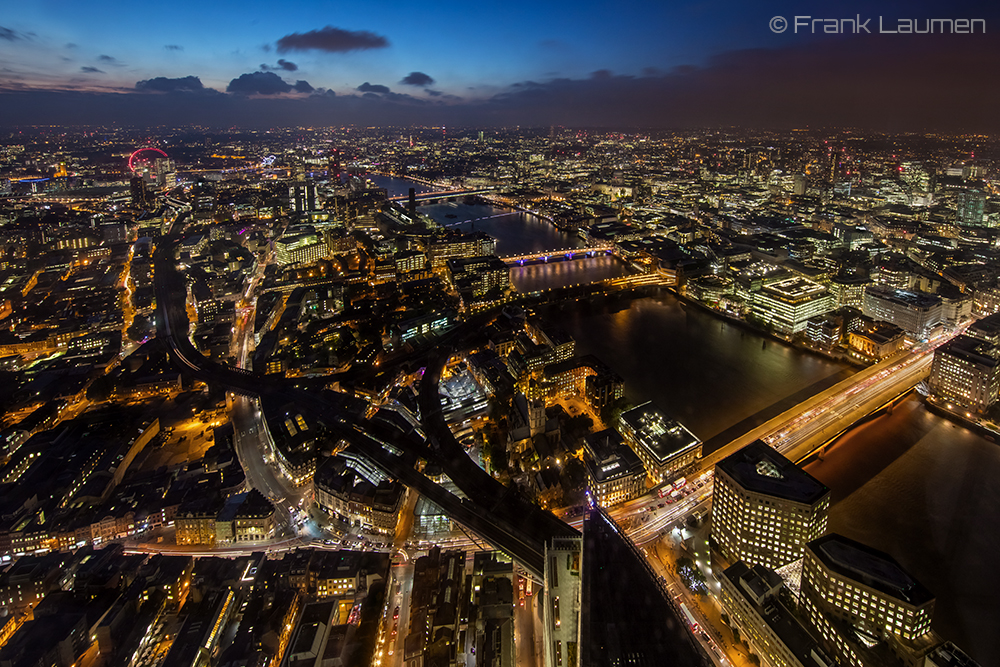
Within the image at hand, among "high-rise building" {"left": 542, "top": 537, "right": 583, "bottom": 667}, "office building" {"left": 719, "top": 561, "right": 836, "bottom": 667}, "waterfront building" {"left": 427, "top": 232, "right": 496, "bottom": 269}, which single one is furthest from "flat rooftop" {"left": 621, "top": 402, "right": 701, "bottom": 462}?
"waterfront building" {"left": 427, "top": 232, "right": 496, "bottom": 269}

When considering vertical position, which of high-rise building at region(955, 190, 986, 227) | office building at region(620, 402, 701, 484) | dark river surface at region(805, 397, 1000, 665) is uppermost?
high-rise building at region(955, 190, 986, 227)

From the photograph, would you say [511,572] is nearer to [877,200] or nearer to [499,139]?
[877,200]

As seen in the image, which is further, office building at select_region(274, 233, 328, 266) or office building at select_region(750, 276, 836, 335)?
office building at select_region(274, 233, 328, 266)

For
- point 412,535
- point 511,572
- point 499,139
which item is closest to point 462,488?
point 412,535

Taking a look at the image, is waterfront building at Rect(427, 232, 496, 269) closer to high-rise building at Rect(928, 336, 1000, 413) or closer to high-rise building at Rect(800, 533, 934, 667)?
high-rise building at Rect(928, 336, 1000, 413)

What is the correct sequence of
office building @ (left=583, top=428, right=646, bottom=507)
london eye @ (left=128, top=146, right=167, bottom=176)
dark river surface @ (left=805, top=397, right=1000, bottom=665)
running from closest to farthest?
dark river surface @ (left=805, top=397, right=1000, bottom=665)
office building @ (left=583, top=428, right=646, bottom=507)
london eye @ (left=128, top=146, right=167, bottom=176)

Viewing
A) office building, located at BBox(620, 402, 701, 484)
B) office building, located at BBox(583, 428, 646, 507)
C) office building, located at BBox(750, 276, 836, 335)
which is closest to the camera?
office building, located at BBox(583, 428, 646, 507)
